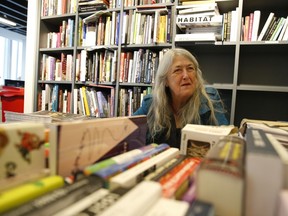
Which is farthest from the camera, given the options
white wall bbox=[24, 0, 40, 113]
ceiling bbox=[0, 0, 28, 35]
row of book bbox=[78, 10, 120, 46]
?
ceiling bbox=[0, 0, 28, 35]

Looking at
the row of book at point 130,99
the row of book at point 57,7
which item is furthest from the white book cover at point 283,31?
the row of book at point 57,7

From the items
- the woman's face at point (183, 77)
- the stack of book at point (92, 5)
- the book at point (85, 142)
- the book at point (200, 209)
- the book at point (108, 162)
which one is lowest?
the book at point (200, 209)

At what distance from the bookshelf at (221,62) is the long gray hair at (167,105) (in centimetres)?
53

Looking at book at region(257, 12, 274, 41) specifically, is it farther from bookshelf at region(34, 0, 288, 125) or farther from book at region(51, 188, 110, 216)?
book at region(51, 188, 110, 216)

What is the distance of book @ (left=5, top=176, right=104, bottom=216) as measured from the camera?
29cm

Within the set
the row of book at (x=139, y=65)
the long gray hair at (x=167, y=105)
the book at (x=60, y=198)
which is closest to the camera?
the book at (x=60, y=198)

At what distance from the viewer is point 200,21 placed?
181cm

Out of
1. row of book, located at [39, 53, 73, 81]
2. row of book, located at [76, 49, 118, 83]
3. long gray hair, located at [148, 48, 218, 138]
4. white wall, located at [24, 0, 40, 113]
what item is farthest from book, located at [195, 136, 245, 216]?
white wall, located at [24, 0, 40, 113]

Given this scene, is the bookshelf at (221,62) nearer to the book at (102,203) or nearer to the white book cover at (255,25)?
the white book cover at (255,25)

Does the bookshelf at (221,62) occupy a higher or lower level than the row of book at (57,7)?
lower

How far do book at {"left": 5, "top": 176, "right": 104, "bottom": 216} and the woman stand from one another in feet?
2.93

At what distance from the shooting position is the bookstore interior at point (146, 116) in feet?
1.11

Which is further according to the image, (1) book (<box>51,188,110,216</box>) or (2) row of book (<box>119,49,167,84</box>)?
(2) row of book (<box>119,49,167,84</box>)

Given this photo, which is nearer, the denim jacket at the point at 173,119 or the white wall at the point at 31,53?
the denim jacket at the point at 173,119
